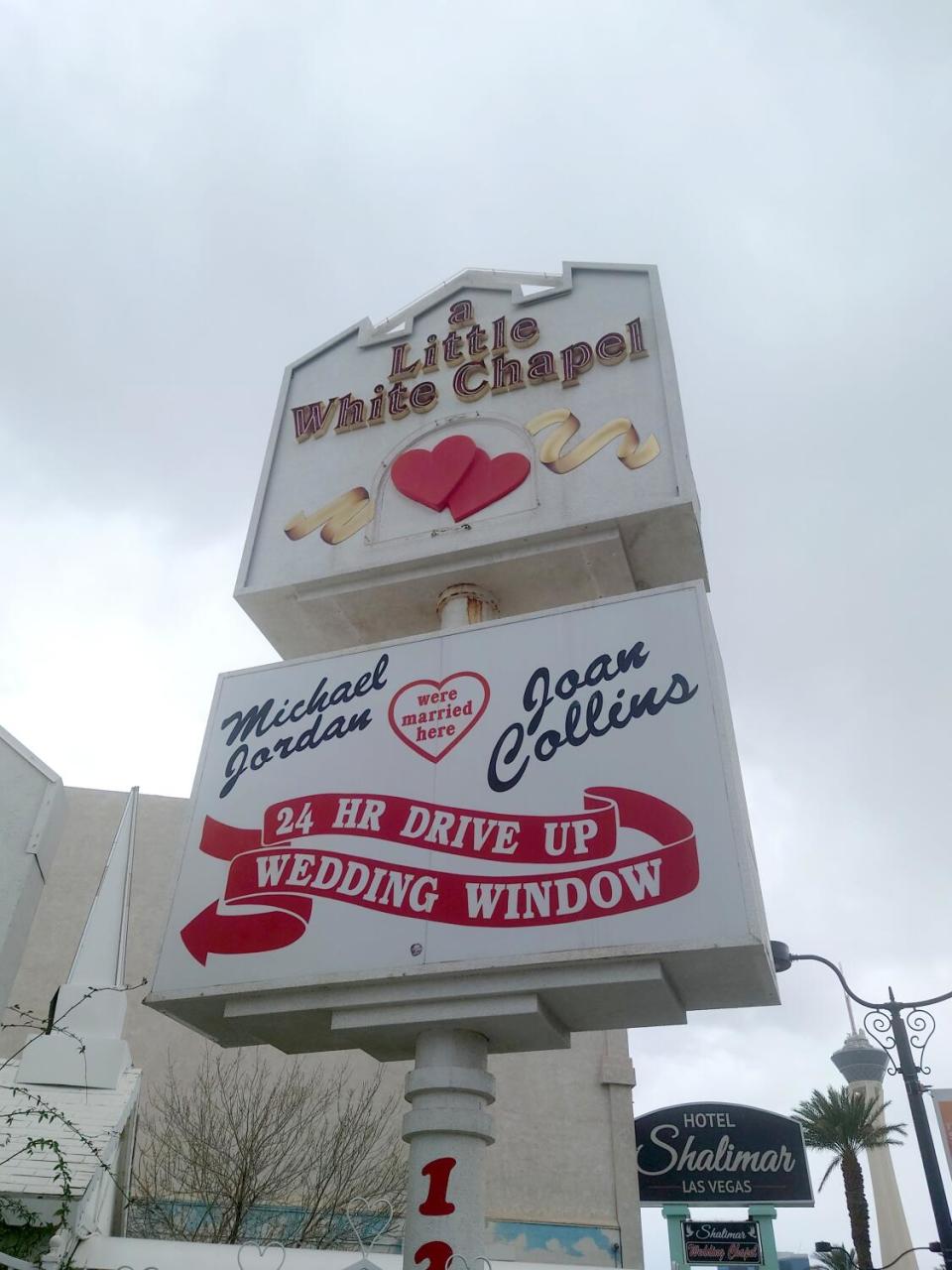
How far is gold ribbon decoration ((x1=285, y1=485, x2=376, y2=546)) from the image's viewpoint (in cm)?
1198

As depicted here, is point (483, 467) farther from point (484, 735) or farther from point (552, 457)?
point (484, 735)

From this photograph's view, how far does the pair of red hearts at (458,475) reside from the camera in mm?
11531

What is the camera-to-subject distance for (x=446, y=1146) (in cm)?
739

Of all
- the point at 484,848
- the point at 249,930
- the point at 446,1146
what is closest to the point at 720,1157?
the point at 446,1146

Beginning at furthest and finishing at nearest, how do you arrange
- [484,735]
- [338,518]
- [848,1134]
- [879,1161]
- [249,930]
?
[879,1161] < [848,1134] < [338,518] < [484,735] < [249,930]

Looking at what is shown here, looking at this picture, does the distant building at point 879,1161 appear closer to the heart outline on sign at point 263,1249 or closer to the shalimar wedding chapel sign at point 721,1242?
the shalimar wedding chapel sign at point 721,1242

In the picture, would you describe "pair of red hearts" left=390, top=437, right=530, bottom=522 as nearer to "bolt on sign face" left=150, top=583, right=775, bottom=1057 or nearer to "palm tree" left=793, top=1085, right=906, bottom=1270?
"bolt on sign face" left=150, top=583, right=775, bottom=1057

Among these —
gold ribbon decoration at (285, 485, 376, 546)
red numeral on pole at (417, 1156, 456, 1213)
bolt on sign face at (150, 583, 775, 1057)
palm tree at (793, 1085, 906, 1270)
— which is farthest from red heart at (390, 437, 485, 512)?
palm tree at (793, 1085, 906, 1270)

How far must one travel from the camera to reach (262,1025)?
834 cm

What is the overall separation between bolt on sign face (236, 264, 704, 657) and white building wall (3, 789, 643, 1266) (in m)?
8.08

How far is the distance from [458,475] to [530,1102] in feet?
46.9

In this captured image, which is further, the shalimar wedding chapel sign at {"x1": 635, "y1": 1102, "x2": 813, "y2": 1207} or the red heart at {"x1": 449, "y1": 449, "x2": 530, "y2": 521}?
the shalimar wedding chapel sign at {"x1": 635, "y1": 1102, "x2": 813, "y2": 1207}

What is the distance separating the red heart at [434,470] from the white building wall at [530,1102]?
9.11 metres

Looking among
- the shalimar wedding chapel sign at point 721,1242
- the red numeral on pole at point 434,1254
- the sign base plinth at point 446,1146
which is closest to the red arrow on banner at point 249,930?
the sign base plinth at point 446,1146
